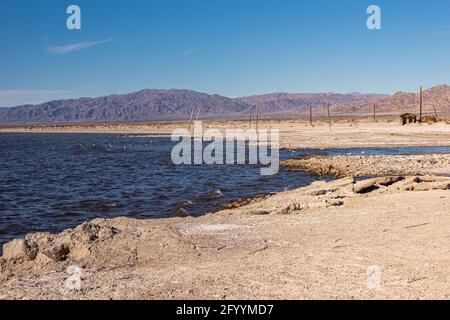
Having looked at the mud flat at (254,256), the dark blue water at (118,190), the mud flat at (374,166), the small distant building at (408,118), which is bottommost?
the dark blue water at (118,190)

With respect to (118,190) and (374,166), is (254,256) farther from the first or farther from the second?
(374,166)

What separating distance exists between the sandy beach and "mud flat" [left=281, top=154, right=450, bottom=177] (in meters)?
7.31

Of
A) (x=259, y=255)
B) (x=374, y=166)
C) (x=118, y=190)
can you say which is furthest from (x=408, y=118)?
(x=259, y=255)

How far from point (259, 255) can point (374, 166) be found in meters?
14.1

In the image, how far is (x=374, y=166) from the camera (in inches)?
795

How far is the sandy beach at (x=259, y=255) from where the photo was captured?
19.0ft

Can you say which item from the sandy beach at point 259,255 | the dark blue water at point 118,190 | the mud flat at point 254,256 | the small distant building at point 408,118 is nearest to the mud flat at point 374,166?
the dark blue water at point 118,190

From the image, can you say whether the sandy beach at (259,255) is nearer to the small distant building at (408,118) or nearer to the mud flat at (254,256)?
the mud flat at (254,256)

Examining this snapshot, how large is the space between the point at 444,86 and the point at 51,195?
669 ft

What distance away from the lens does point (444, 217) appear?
8547 millimetres

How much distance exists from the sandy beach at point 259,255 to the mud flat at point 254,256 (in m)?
0.01
